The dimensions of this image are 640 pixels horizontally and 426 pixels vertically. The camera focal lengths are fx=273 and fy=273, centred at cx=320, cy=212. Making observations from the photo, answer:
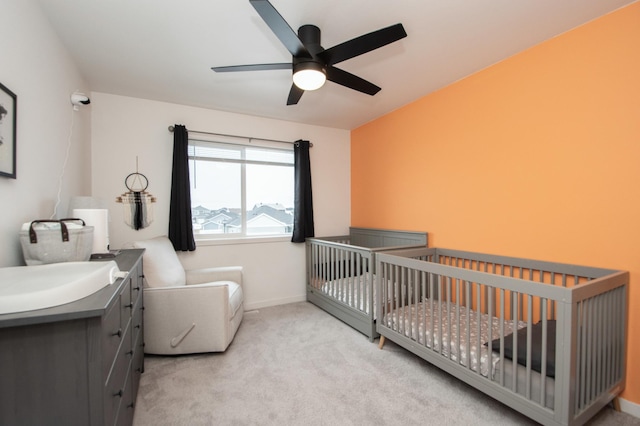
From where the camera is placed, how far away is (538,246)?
1979mm

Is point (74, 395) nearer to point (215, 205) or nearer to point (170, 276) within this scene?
point (170, 276)

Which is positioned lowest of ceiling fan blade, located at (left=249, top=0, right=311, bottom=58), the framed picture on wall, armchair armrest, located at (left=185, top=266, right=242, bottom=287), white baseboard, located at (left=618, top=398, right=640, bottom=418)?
white baseboard, located at (left=618, top=398, right=640, bottom=418)

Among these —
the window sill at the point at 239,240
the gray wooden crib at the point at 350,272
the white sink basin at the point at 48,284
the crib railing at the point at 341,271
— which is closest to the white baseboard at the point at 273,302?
the gray wooden crib at the point at 350,272

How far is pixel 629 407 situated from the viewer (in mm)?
1578

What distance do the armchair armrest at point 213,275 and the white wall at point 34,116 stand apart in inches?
46.3

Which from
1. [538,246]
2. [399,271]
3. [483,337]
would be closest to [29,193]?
[399,271]

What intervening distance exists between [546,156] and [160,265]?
123 inches

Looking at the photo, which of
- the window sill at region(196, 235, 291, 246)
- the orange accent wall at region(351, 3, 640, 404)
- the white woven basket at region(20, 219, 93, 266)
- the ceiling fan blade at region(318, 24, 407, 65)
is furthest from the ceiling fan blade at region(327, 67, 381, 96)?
the window sill at region(196, 235, 291, 246)

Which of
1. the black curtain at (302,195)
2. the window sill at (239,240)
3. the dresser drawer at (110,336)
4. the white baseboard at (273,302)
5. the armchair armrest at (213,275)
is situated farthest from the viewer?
the black curtain at (302,195)

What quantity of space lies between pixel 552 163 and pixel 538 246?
59cm

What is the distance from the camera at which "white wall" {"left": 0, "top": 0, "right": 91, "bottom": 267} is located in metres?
1.25

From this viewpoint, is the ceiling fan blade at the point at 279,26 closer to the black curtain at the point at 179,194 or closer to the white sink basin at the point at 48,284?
the white sink basin at the point at 48,284

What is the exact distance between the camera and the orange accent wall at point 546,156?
1595 mm

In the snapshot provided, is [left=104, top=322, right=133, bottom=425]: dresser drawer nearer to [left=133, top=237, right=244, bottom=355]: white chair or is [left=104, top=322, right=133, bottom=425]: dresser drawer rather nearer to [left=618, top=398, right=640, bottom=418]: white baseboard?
[left=133, top=237, right=244, bottom=355]: white chair
